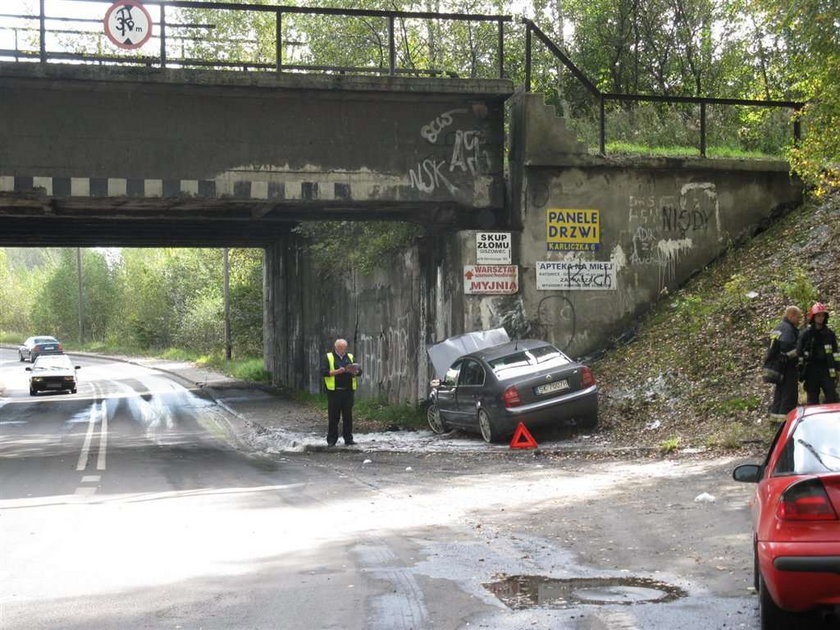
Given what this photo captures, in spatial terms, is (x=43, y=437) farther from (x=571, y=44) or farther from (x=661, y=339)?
(x=571, y=44)

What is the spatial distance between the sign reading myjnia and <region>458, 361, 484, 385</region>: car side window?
2.89 meters

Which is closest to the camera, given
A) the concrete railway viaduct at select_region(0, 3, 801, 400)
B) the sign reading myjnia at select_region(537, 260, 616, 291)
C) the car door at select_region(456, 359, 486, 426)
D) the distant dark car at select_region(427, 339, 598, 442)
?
the distant dark car at select_region(427, 339, 598, 442)

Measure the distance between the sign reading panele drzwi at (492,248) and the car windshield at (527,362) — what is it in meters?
2.73

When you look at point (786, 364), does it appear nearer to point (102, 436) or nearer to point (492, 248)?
point (492, 248)

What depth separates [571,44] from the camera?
29750 mm

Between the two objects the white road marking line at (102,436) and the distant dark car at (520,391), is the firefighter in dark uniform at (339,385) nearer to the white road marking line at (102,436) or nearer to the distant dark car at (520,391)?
the distant dark car at (520,391)

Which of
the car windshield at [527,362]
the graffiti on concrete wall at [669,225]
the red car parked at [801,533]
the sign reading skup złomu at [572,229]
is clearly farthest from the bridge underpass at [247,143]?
the red car parked at [801,533]

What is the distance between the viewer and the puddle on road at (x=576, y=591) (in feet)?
20.9

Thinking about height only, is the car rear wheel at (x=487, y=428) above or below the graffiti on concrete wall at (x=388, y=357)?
below

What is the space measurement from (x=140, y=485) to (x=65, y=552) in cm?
485

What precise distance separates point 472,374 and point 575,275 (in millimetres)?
3670

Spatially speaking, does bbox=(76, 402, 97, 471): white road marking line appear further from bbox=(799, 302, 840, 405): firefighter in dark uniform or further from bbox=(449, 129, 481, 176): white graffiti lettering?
bbox=(799, 302, 840, 405): firefighter in dark uniform

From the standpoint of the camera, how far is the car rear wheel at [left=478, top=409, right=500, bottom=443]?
622 inches

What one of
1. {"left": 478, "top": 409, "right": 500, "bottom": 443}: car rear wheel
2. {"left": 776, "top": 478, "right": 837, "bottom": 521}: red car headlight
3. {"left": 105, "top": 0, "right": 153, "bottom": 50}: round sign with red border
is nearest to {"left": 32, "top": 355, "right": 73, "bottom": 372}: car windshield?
{"left": 105, "top": 0, "right": 153, "bottom": 50}: round sign with red border
